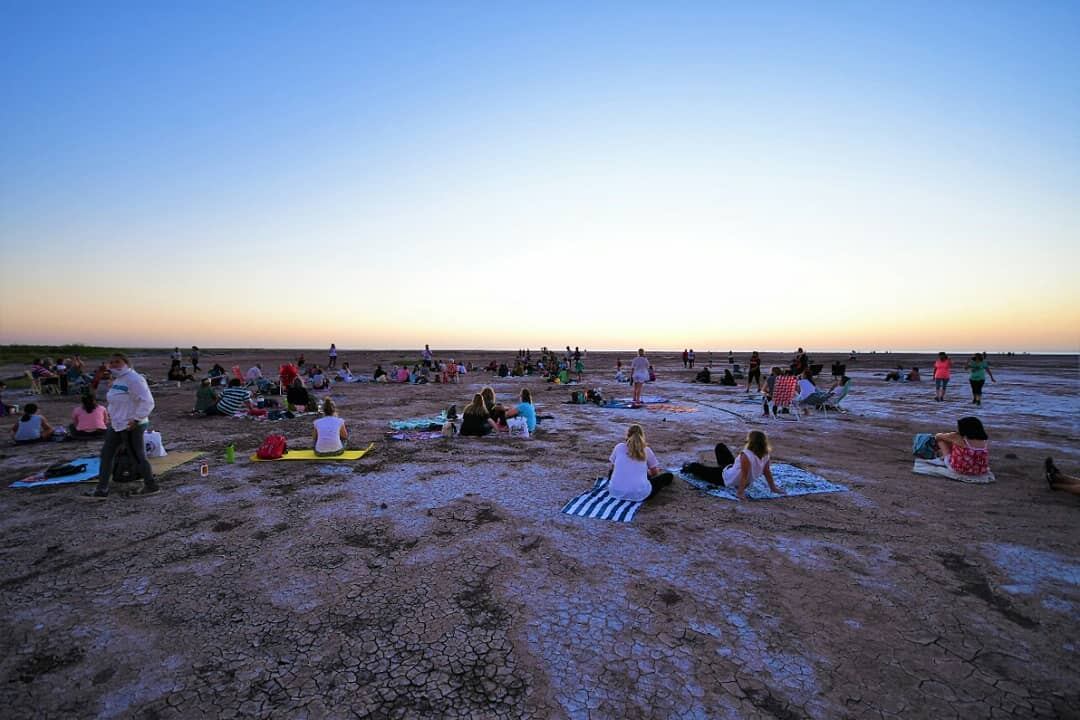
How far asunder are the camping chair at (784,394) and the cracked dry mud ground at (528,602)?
279 inches

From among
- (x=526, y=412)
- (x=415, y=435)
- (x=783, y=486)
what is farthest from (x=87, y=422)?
(x=783, y=486)

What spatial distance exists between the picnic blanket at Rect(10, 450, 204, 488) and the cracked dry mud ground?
503 millimetres

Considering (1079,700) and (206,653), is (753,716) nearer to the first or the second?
(1079,700)

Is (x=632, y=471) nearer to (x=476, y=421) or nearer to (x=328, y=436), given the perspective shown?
(x=476, y=421)

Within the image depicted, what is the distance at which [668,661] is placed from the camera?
3.66 metres

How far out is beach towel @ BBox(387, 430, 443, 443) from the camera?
1191cm

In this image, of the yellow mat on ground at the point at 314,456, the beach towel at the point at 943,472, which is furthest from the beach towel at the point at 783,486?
the yellow mat on ground at the point at 314,456

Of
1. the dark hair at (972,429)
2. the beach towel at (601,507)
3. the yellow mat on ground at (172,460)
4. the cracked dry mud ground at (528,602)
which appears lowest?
the cracked dry mud ground at (528,602)

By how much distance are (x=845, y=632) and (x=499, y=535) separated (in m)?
3.58

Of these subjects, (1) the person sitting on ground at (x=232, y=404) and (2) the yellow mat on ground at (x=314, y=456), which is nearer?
(2) the yellow mat on ground at (x=314, y=456)

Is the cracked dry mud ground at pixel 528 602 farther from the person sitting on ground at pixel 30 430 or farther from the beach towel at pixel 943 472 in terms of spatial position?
the person sitting on ground at pixel 30 430

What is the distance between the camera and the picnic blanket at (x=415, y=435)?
11.9 m

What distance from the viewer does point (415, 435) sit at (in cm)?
1222

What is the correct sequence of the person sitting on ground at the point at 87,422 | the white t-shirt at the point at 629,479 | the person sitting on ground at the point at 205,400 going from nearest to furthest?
the white t-shirt at the point at 629,479 → the person sitting on ground at the point at 87,422 → the person sitting on ground at the point at 205,400
